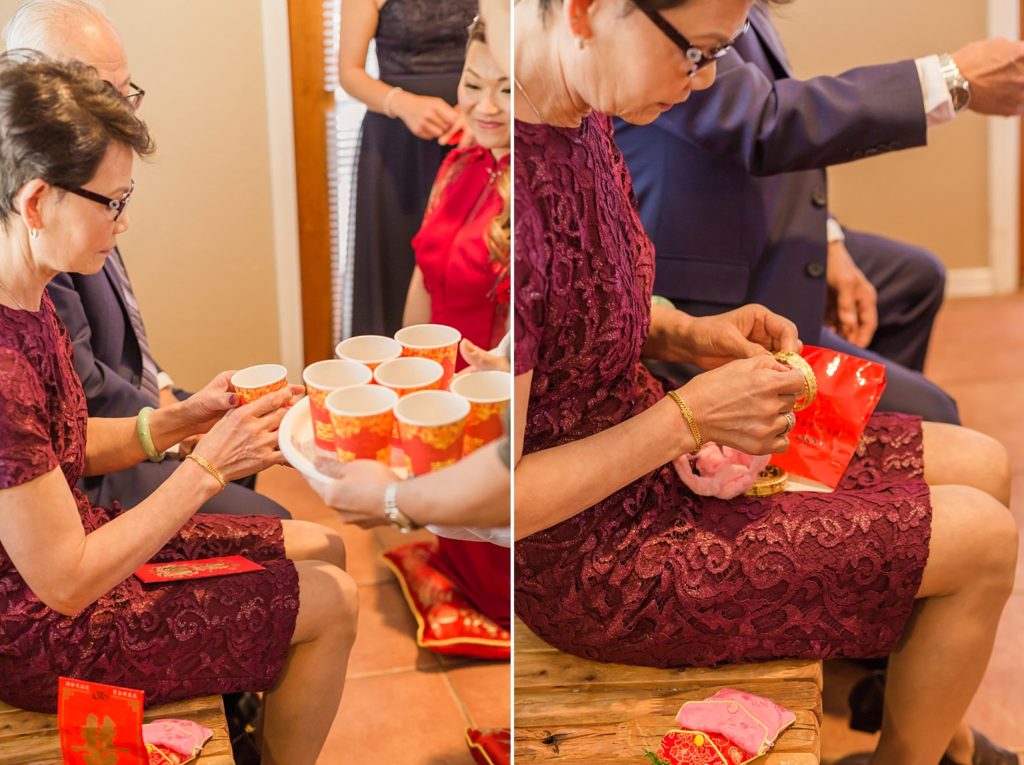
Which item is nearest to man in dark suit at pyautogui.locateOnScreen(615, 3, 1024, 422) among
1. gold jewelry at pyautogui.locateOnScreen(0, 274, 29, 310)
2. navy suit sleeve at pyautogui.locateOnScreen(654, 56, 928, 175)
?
navy suit sleeve at pyautogui.locateOnScreen(654, 56, 928, 175)

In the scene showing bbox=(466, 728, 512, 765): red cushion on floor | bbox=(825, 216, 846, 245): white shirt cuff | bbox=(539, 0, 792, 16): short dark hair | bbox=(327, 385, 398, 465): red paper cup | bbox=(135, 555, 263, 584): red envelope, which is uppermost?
bbox=(539, 0, 792, 16): short dark hair

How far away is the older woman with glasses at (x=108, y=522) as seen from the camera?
909 millimetres

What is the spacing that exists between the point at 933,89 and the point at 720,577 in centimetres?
63

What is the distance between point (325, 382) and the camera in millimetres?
1032

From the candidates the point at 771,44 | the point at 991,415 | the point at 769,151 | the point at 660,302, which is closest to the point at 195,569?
the point at 660,302

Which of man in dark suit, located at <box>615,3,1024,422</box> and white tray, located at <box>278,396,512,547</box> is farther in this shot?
man in dark suit, located at <box>615,3,1024,422</box>

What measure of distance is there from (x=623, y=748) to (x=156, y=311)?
669 mm

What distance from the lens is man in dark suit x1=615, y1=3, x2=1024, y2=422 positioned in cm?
132

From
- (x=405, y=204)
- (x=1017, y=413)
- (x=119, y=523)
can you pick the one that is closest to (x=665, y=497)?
(x=405, y=204)

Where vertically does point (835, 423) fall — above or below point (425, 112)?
below

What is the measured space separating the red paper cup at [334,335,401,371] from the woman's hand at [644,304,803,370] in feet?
1.46

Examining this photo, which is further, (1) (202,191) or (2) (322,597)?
(2) (322,597)

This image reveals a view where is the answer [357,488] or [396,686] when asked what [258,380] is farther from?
[396,686]

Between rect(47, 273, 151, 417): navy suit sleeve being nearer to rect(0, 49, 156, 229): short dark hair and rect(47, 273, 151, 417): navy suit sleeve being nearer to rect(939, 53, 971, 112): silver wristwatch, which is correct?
rect(0, 49, 156, 229): short dark hair
